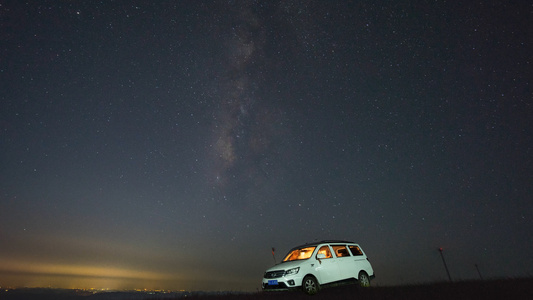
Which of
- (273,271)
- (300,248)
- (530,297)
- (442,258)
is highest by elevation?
(442,258)

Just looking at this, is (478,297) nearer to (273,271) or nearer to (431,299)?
(431,299)

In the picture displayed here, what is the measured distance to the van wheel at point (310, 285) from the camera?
31.6 feet

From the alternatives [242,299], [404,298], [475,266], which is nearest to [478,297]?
[404,298]

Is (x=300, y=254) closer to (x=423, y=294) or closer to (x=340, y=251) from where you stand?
(x=340, y=251)

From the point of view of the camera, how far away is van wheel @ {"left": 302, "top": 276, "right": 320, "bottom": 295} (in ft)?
31.6

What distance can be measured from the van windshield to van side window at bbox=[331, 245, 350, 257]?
1.06 meters

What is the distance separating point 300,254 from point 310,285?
175 cm

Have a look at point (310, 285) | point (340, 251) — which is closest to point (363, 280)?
point (340, 251)

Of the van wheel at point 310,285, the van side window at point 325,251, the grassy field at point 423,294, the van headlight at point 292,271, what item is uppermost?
the van side window at point 325,251

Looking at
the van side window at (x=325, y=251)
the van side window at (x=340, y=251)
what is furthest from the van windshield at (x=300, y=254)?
the van side window at (x=340, y=251)

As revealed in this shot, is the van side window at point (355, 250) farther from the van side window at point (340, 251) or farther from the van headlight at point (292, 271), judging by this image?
the van headlight at point (292, 271)

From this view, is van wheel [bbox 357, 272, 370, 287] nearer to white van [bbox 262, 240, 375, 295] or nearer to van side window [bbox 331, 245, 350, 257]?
white van [bbox 262, 240, 375, 295]

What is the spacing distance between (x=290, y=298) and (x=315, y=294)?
4.60 feet

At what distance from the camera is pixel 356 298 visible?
27.9 feet
